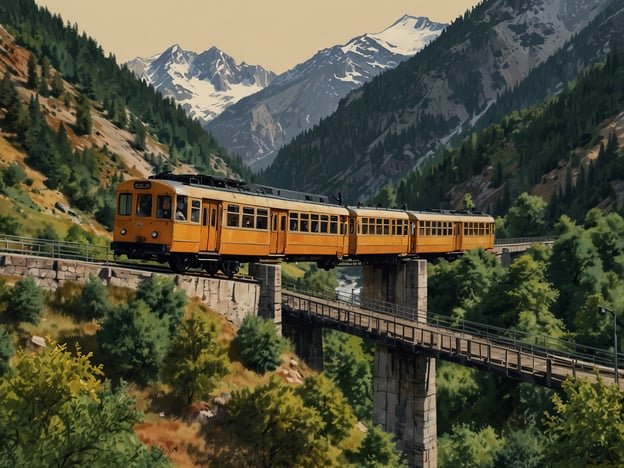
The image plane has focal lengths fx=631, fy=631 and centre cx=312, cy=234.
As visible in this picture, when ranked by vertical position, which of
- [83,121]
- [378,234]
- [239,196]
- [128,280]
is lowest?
[128,280]

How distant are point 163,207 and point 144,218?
1268 millimetres

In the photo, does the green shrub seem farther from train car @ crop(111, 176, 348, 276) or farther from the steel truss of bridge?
the steel truss of bridge

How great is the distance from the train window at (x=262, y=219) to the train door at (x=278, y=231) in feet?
2.31

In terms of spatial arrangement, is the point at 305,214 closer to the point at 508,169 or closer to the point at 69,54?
the point at 69,54

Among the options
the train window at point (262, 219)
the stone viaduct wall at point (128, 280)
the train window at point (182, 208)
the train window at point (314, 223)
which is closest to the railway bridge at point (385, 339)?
the stone viaduct wall at point (128, 280)

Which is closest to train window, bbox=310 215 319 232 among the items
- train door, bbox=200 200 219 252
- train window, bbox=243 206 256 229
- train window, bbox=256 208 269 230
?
train window, bbox=256 208 269 230

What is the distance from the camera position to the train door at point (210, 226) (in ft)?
107

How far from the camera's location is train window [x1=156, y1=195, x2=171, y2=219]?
30.8m

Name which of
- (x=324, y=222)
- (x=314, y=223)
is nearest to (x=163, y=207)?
(x=314, y=223)

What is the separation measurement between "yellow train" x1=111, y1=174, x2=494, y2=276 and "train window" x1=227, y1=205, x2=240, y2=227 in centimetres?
5

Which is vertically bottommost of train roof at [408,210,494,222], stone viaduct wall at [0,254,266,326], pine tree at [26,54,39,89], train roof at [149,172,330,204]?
stone viaduct wall at [0,254,266,326]

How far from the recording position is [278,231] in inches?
1507

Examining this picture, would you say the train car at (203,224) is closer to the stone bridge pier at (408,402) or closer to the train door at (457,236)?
the stone bridge pier at (408,402)

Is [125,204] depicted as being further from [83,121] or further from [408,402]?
[83,121]
